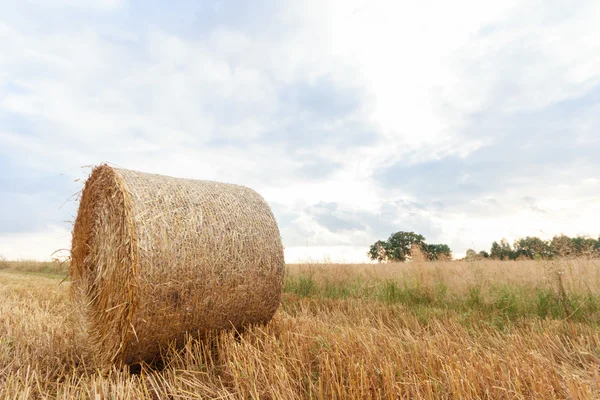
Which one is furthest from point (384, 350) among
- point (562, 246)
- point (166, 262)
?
point (562, 246)

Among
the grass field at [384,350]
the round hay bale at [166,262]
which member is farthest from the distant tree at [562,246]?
the round hay bale at [166,262]

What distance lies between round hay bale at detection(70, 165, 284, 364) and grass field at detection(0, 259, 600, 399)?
29 cm

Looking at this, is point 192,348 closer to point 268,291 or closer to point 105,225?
point 268,291

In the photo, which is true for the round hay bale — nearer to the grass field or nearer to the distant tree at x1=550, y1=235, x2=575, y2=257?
the grass field

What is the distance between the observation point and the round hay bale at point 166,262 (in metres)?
3.65

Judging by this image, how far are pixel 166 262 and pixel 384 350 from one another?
2.19m

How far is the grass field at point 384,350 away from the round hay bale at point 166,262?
11.3 inches

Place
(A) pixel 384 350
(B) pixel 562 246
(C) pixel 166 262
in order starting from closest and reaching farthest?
(A) pixel 384 350
(C) pixel 166 262
(B) pixel 562 246

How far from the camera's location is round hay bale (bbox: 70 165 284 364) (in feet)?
12.0

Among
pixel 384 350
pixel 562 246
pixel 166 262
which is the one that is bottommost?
pixel 384 350

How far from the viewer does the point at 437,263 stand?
9.22m

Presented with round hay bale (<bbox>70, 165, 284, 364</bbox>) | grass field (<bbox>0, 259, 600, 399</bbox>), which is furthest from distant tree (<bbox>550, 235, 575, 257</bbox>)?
round hay bale (<bbox>70, 165, 284, 364</bbox>)

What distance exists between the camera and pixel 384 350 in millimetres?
3434

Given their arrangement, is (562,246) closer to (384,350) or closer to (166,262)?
(384,350)
